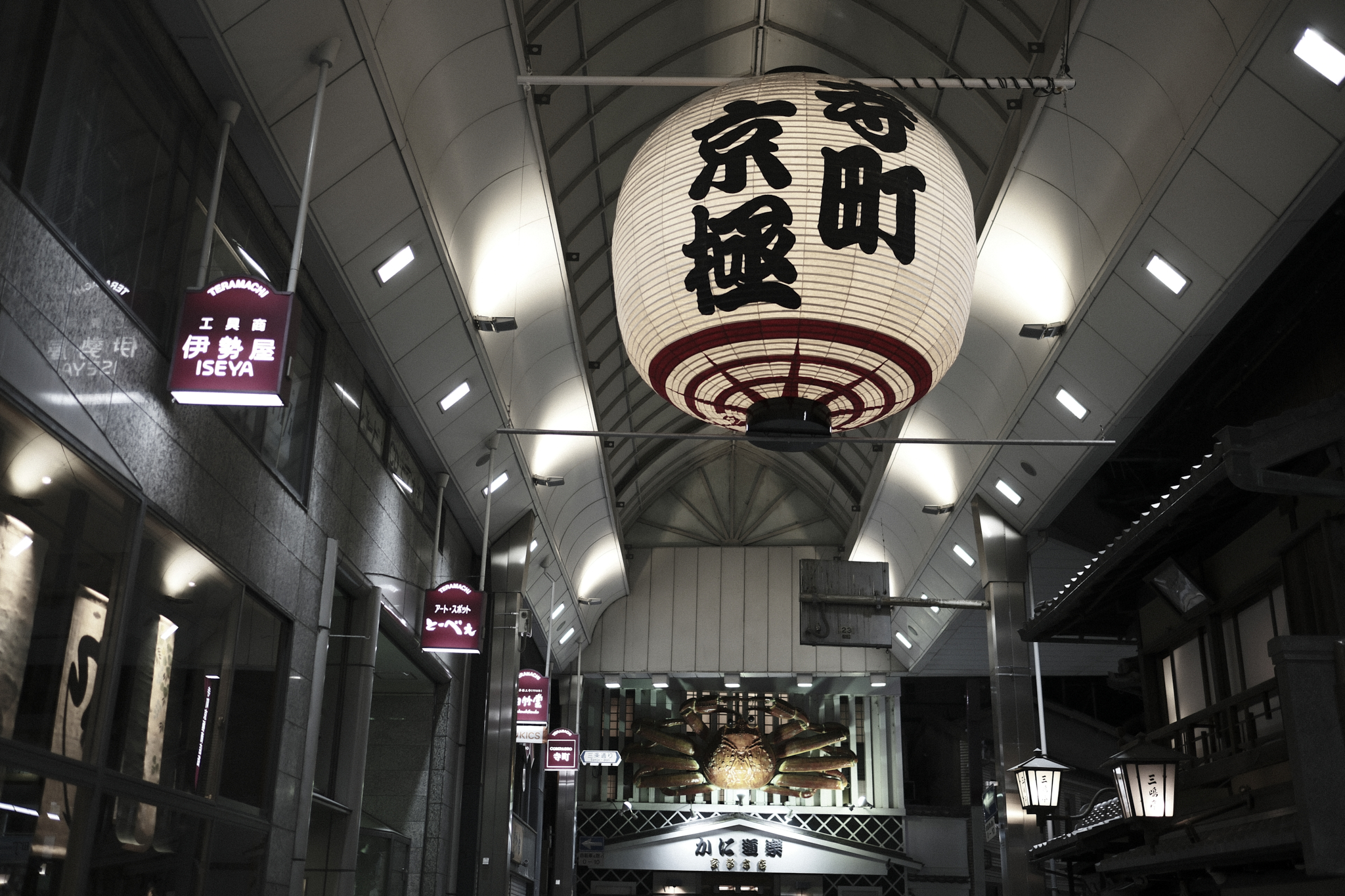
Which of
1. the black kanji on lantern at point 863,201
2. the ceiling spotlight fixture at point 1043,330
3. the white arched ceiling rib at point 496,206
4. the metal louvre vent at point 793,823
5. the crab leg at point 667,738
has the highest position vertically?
the white arched ceiling rib at point 496,206

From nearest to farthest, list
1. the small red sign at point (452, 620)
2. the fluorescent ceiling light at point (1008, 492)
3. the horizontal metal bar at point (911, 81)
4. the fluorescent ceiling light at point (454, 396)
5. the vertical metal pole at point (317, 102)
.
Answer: the horizontal metal bar at point (911, 81) → the vertical metal pole at point (317, 102) → the small red sign at point (452, 620) → the fluorescent ceiling light at point (454, 396) → the fluorescent ceiling light at point (1008, 492)

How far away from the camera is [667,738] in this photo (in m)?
23.2

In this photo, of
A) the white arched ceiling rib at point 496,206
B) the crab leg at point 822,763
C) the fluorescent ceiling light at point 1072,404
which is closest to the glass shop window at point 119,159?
the white arched ceiling rib at point 496,206

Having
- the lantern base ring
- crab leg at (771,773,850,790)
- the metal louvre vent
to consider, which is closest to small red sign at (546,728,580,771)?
the metal louvre vent

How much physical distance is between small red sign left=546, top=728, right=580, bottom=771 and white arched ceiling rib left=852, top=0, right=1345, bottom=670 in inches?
321

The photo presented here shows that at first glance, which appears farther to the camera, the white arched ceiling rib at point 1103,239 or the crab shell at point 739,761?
the crab shell at point 739,761

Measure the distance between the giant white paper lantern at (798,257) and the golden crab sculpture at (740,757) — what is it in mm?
18854

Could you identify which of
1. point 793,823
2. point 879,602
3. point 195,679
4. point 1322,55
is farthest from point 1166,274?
point 793,823

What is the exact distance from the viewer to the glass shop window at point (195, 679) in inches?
236

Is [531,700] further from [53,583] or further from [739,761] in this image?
[53,583]

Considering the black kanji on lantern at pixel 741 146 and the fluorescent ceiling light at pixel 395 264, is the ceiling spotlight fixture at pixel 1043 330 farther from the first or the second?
the black kanji on lantern at pixel 741 146

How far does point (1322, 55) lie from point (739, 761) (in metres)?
18.6

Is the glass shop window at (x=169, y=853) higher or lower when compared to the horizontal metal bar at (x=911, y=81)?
lower

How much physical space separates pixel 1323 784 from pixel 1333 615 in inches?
69.2
